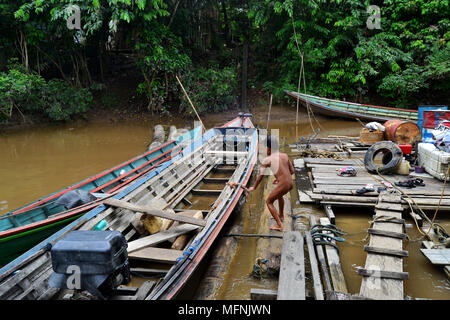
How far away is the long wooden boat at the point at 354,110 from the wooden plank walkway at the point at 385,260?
30.4 feet

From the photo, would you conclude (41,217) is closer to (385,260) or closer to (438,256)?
(385,260)

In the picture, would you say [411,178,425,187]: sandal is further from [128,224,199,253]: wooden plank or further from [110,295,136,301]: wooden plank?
[110,295,136,301]: wooden plank

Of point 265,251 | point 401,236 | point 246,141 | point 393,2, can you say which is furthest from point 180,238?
point 393,2

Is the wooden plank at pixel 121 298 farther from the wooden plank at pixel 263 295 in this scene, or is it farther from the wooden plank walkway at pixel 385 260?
the wooden plank walkway at pixel 385 260

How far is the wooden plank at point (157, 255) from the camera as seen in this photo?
11.7 ft

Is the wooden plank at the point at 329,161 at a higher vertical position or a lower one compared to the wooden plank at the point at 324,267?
higher

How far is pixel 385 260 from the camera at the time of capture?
3.43 metres

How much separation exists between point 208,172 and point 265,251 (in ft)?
10.5

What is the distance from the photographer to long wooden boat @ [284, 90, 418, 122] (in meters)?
12.4

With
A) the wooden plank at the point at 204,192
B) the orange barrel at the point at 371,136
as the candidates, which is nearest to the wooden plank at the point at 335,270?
the wooden plank at the point at 204,192

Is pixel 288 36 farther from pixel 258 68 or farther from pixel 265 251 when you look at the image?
pixel 265 251

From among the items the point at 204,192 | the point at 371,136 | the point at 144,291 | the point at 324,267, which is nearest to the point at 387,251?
the point at 324,267

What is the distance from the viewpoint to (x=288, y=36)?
49.9 feet

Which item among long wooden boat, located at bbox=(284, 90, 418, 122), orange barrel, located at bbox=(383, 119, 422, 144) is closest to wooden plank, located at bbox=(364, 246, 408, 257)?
orange barrel, located at bbox=(383, 119, 422, 144)
